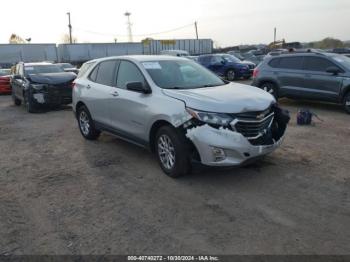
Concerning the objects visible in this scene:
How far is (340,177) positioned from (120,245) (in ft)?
10.8

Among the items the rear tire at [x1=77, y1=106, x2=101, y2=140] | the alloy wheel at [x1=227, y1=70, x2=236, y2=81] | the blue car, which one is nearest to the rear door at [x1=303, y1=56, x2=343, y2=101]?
the rear tire at [x1=77, y1=106, x2=101, y2=140]

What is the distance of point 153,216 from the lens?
436cm

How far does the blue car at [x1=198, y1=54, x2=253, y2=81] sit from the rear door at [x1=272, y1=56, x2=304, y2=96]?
30.8 feet

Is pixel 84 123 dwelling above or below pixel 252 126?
below

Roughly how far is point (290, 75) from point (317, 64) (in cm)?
90

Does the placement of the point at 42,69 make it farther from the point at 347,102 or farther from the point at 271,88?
the point at 347,102

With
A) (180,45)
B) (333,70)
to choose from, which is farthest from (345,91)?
(180,45)

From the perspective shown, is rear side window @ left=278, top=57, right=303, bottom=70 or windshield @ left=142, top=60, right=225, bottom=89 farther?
rear side window @ left=278, top=57, right=303, bottom=70

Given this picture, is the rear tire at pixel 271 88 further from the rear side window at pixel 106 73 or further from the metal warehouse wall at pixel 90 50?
the metal warehouse wall at pixel 90 50

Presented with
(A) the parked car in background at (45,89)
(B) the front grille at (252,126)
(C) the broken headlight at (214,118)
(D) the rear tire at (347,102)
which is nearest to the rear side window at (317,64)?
(D) the rear tire at (347,102)

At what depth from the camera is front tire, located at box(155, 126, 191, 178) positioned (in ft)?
16.9

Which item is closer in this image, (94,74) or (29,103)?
(94,74)

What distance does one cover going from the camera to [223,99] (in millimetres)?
5133

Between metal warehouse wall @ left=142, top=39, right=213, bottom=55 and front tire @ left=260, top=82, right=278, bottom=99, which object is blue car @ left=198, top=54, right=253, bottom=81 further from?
metal warehouse wall @ left=142, top=39, right=213, bottom=55
